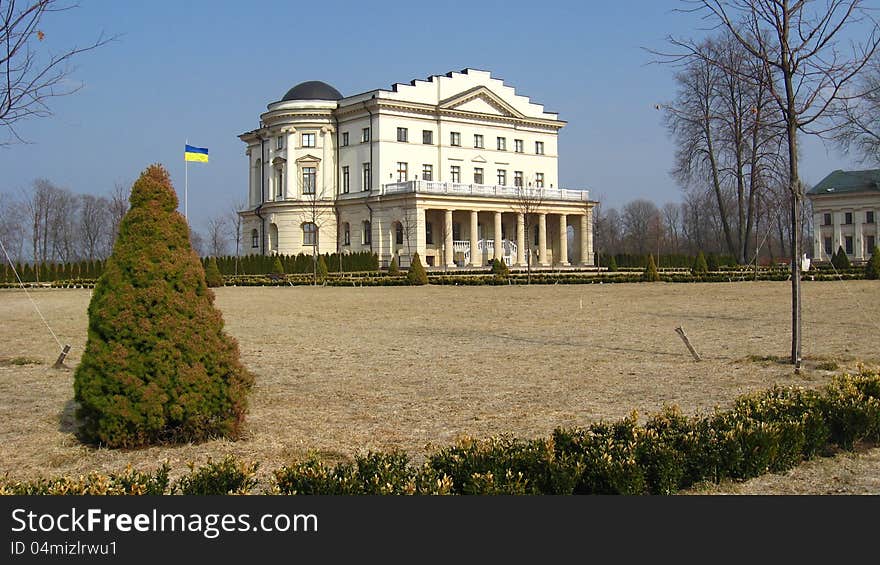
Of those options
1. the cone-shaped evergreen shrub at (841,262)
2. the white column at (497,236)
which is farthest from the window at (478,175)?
the cone-shaped evergreen shrub at (841,262)

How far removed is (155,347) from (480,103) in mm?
60946

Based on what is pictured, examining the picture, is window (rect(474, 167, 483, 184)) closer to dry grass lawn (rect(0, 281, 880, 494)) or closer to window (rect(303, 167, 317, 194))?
window (rect(303, 167, 317, 194))

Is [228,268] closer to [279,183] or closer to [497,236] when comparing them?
[279,183]

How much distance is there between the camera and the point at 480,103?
65688mm

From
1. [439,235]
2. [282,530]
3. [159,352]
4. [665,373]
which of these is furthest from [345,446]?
[439,235]

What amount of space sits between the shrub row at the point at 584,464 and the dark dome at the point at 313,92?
2446 inches

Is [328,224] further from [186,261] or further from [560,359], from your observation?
[186,261]

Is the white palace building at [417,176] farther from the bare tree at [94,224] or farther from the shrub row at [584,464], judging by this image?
the shrub row at [584,464]

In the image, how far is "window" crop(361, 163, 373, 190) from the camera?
2468 inches

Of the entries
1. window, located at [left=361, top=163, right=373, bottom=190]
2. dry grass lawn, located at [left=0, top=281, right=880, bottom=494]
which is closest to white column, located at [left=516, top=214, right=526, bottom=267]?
window, located at [left=361, top=163, right=373, bottom=190]

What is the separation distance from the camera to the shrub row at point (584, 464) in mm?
5254

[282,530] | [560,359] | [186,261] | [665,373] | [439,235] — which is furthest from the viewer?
[439,235]

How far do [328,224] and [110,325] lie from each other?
5786 centimetres

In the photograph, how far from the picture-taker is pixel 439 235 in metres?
62.4
